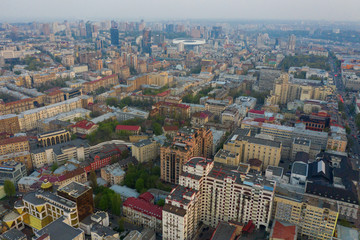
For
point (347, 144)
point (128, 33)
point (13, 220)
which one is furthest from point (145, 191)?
point (128, 33)

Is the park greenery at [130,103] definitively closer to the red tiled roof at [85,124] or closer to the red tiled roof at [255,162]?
the red tiled roof at [85,124]

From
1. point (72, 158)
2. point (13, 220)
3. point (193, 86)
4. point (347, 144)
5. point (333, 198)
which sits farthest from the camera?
point (193, 86)

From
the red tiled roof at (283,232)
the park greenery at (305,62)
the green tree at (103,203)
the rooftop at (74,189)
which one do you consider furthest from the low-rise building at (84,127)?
the park greenery at (305,62)

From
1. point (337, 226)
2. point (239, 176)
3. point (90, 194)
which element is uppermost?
point (239, 176)

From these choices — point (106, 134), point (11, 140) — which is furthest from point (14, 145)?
point (106, 134)

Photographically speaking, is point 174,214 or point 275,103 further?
point 275,103

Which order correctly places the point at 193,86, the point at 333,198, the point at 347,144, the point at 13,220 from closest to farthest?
1. the point at 13,220
2. the point at 333,198
3. the point at 347,144
4. the point at 193,86

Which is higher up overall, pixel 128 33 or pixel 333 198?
pixel 128 33

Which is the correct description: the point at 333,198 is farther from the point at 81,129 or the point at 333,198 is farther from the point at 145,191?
the point at 81,129
